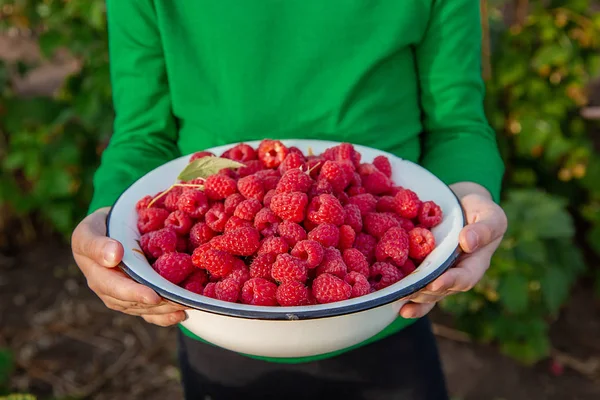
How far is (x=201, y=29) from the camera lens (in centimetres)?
104

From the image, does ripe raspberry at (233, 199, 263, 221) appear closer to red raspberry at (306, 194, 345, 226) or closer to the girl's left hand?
red raspberry at (306, 194, 345, 226)

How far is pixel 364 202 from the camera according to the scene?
0.90m

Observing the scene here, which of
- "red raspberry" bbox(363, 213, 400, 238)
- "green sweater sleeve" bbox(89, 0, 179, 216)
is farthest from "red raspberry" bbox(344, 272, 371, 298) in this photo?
"green sweater sleeve" bbox(89, 0, 179, 216)

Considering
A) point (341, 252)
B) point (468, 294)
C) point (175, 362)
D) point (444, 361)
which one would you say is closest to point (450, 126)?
point (341, 252)

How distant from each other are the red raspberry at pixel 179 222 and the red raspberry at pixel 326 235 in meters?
0.19

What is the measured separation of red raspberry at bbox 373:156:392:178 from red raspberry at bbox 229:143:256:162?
0.67 feet

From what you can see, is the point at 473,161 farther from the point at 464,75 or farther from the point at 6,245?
the point at 6,245

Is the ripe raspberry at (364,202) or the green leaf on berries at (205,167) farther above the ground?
the green leaf on berries at (205,167)

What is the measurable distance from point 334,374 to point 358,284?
0.41 metres

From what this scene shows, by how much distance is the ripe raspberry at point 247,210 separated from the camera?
A: 0.85 m

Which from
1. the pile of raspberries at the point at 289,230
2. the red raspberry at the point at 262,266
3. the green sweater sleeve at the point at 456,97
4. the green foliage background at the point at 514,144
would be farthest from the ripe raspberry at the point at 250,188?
the green foliage background at the point at 514,144

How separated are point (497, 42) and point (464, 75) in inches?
44.7

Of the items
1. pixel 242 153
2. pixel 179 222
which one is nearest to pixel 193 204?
pixel 179 222

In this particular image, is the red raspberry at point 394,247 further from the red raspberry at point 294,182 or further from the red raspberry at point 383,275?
the red raspberry at point 294,182
